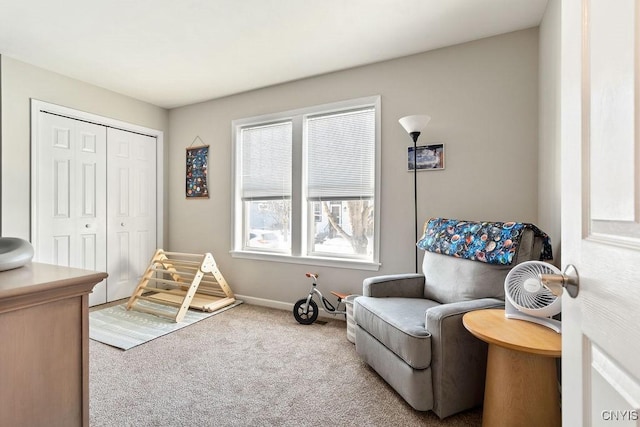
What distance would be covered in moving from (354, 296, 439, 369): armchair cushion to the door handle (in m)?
1.12

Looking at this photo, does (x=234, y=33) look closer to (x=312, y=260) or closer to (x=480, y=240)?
(x=312, y=260)

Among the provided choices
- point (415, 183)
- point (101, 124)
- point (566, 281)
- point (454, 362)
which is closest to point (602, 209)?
point (566, 281)

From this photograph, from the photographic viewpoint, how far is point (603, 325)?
55 centimetres

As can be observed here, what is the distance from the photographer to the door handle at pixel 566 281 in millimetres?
655

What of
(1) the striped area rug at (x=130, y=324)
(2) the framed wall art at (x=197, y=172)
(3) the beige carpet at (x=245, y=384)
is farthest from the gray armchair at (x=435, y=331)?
(2) the framed wall art at (x=197, y=172)

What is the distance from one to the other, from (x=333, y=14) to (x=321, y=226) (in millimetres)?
1924

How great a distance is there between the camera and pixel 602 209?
57 centimetres

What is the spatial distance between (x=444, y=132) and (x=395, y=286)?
4.52 ft

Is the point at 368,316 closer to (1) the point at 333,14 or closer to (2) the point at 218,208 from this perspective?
(1) the point at 333,14

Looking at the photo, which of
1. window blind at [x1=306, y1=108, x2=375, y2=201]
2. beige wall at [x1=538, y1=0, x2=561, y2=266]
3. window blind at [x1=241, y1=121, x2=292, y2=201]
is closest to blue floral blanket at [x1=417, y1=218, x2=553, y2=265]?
beige wall at [x1=538, y1=0, x2=561, y2=266]

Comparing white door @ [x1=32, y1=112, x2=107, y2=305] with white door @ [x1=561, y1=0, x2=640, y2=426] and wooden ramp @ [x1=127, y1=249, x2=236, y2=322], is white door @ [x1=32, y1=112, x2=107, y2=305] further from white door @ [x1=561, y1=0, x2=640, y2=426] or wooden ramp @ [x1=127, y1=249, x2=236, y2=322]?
white door @ [x1=561, y1=0, x2=640, y2=426]

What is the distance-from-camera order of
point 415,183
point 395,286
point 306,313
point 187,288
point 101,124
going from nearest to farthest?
point 395,286, point 415,183, point 306,313, point 187,288, point 101,124

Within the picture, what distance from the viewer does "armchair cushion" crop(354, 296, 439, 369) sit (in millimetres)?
1694

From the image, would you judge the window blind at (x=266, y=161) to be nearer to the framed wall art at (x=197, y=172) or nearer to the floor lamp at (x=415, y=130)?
the framed wall art at (x=197, y=172)
